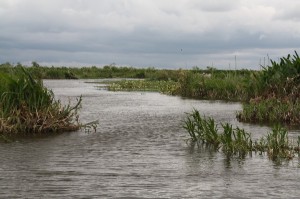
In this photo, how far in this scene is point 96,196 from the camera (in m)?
8.49

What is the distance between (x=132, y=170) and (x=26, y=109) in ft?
19.1

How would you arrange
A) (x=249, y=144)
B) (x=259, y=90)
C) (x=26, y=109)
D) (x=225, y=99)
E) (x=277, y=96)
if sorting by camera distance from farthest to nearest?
(x=225, y=99)
(x=259, y=90)
(x=277, y=96)
(x=26, y=109)
(x=249, y=144)

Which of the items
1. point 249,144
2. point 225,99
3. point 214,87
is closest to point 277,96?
point 249,144

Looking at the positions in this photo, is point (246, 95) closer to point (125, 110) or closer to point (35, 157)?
point (125, 110)

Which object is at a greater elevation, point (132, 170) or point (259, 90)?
point (259, 90)

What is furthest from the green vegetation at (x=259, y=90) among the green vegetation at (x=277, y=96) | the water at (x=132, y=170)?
the water at (x=132, y=170)

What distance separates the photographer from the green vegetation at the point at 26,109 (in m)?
15.1

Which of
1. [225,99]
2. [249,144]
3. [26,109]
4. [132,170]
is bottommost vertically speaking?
[132,170]

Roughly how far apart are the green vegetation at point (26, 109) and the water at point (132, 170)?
0.70 m

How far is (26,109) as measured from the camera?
1521 centimetres

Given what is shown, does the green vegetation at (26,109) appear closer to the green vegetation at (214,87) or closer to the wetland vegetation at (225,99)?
the wetland vegetation at (225,99)

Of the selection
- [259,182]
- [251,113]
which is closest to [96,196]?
[259,182]

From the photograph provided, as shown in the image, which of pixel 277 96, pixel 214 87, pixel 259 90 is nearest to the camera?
pixel 277 96

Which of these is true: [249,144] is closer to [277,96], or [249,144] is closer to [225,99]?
[277,96]
